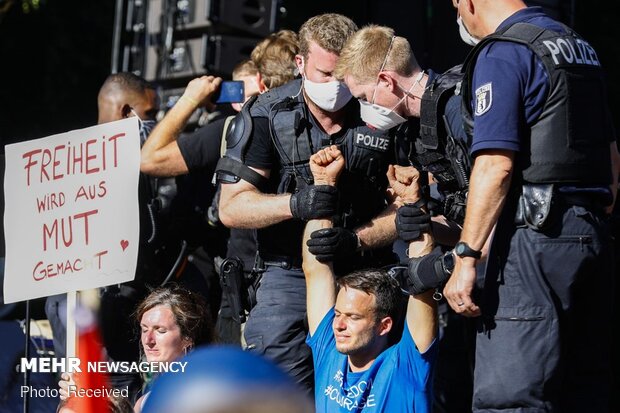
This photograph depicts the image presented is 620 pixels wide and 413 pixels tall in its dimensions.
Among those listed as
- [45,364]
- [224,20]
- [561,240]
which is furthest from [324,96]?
[224,20]

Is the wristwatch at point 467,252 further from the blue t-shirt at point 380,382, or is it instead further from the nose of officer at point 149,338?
the nose of officer at point 149,338

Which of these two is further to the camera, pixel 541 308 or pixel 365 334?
pixel 365 334

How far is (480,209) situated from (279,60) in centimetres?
221

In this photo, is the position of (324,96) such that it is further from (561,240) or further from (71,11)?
(71,11)

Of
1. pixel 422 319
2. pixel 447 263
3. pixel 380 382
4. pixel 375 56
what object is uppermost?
pixel 375 56

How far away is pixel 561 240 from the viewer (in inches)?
142

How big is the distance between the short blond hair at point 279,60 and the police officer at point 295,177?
0.62 meters

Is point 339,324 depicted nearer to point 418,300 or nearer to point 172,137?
point 418,300

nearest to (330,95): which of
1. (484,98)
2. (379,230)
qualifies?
(379,230)

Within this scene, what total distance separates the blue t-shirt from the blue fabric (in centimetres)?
112

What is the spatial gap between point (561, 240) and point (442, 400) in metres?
2.58

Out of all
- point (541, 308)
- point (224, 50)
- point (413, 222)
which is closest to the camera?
point (541, 308)

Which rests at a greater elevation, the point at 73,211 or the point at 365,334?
the point at 73,211

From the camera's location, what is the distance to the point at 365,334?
4.61 meters
